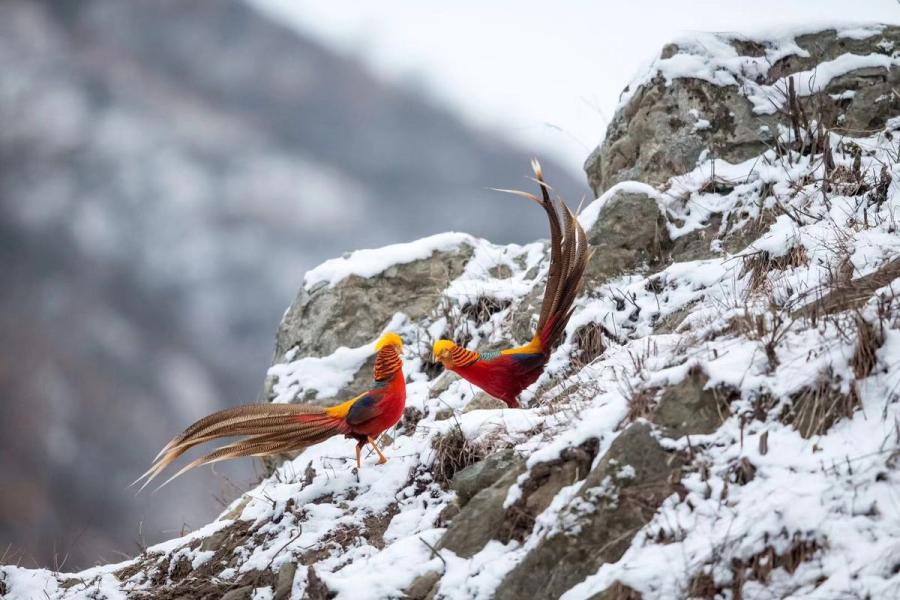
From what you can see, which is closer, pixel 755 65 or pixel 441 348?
pixel 441 348

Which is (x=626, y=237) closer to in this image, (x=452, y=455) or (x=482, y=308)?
(x=482, y=308)

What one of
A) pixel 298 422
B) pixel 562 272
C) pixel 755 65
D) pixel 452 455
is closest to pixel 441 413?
pixel 452 455

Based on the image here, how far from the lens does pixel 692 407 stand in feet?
10.3

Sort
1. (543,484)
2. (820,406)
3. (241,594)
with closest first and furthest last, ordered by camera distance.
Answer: (820,406)
(543,484)
(241,594)

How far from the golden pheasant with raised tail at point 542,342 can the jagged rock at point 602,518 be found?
1493mm

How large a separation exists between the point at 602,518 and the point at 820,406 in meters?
0.97

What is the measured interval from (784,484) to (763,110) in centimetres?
465

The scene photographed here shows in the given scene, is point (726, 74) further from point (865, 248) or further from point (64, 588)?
point (64, 588)

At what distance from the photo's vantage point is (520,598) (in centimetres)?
295

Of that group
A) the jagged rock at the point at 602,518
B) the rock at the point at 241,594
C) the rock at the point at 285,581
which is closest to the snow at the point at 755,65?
the jagged rock at the point at 602,518

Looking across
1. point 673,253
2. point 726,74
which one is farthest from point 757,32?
point 673,253

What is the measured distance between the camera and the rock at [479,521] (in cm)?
330

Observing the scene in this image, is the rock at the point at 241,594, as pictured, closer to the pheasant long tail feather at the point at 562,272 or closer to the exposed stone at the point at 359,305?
the pheasant long tail feather at the point at 562,272

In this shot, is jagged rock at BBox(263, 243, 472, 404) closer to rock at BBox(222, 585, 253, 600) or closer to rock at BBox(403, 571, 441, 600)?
rock at BBox(222, 585, 253, 600)
